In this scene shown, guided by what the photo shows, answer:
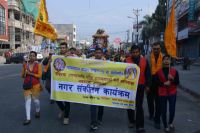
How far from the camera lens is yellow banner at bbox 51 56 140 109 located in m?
9.20

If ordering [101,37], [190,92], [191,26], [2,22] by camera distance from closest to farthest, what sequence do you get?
[190,92], [101,37], [191,26], [2,22]

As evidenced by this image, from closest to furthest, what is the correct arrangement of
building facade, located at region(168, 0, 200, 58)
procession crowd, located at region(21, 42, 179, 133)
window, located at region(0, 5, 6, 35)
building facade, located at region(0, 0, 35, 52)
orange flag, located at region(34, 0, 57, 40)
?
procession crowd, located at region(21, 42, 179, 133) < orange flag, located at region(34, 0, 57, 40) < building facade, located at region(168, 0, 200, 58) < window, located at region(0, 5, 6, 35) < building facade, located at region(0, 0, 35, 52)

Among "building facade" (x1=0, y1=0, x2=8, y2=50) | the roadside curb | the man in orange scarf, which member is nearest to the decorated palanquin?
the roadside curb

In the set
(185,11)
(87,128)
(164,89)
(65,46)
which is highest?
(185,11)

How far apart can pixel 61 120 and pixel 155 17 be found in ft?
232

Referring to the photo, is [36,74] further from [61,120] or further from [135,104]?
[135,104]

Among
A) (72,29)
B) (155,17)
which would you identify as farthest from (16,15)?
(72,29)

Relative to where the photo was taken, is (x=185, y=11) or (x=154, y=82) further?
(x=185, y=11)

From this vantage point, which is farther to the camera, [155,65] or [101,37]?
[101,37]

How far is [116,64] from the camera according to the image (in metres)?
9.27

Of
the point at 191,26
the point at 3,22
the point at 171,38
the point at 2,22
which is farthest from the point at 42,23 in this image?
the point at 3,22

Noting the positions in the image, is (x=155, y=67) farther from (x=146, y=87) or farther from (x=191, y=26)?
(x=191, y=26)

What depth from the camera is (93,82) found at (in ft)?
30.6

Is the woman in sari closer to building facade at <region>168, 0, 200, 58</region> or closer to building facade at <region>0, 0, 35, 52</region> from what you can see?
building facade at <region>168, 0, 200, 58</region>
